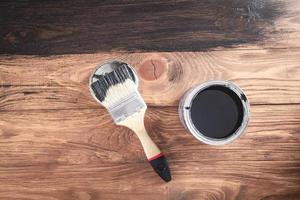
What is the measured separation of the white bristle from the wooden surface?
0.05m

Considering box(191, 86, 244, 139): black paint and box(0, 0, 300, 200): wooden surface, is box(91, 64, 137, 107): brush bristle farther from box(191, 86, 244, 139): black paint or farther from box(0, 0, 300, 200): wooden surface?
box(191, 86, 244, 139): black paint

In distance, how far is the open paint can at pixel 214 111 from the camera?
0.79 metres

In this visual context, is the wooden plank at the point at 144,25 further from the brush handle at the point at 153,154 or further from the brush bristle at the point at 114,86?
the brush handle at the point at 153,154

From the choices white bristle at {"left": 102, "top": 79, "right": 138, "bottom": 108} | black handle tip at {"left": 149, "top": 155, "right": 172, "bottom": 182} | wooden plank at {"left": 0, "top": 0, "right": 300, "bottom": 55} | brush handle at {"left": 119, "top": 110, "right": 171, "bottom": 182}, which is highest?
wooden plank at {"left": 0, "top": 0, "right": 300, "bottom": 55}

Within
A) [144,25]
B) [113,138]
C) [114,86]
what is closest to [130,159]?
[113,138]

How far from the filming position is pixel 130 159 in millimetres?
881

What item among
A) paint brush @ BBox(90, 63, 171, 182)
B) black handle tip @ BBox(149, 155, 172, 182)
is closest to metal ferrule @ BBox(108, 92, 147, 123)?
paint brush @ BBox(90, 63, 171, 182)

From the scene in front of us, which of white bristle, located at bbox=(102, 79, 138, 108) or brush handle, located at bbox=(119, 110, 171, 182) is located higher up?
white bristle, located at bbox=(102, 79, 138, 108)

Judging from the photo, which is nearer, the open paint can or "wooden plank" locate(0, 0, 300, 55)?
the open paint can

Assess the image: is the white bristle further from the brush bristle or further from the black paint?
the black paint

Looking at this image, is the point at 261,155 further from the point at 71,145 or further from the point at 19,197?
the point at 19,197

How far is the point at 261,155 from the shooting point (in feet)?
2.91

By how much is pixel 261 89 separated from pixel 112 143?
332mm

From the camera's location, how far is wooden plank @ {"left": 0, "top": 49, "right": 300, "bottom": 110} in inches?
34.9
